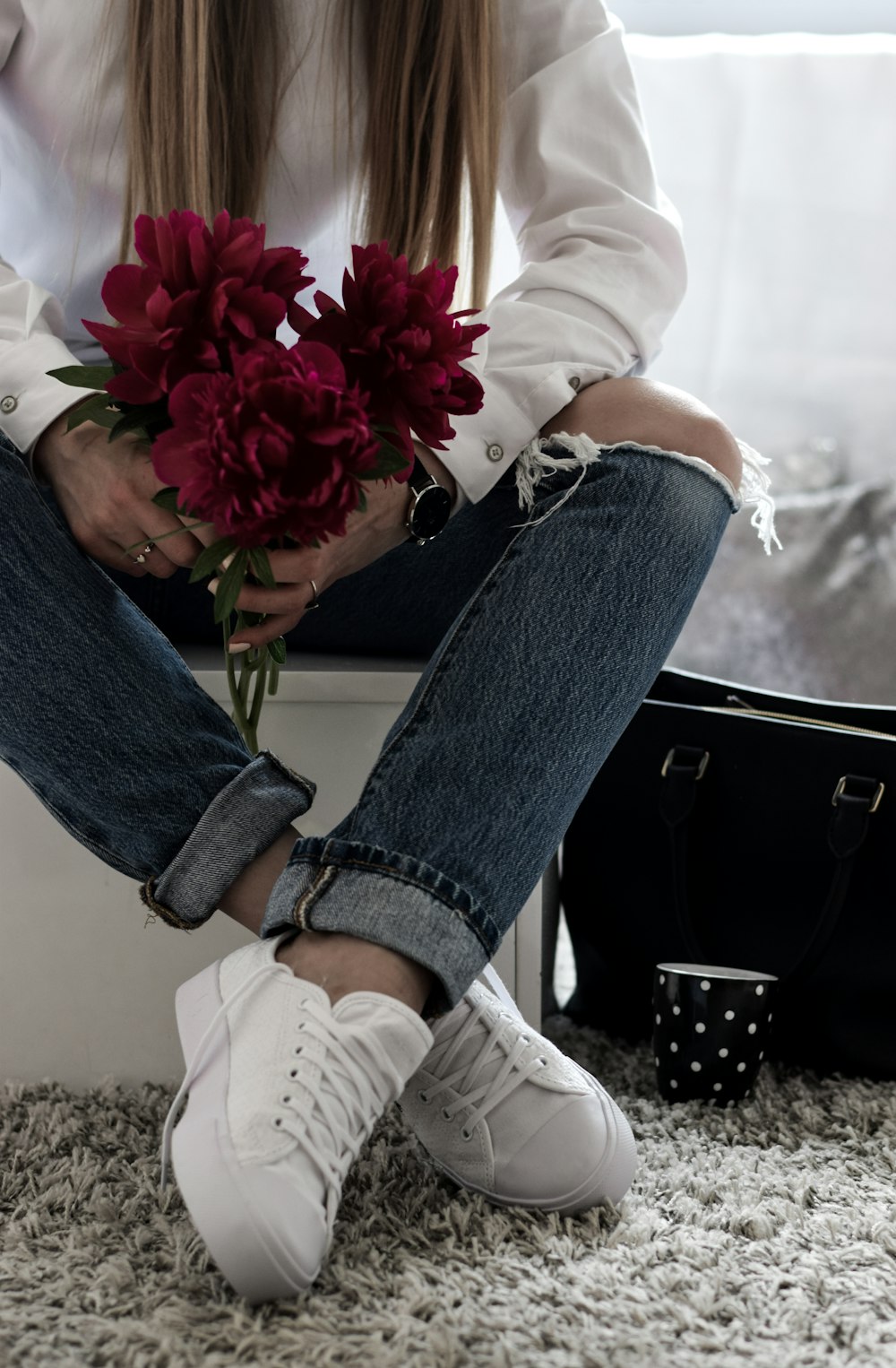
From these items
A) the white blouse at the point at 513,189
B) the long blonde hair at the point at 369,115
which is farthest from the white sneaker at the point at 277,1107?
the long blonde hair at the point at 369,115

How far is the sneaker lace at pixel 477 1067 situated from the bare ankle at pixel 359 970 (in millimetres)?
71

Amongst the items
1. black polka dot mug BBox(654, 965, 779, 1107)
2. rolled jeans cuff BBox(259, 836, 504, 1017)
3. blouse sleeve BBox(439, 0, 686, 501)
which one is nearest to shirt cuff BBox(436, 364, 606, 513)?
blouse sleeve BBox(439, 0, 686, 501)

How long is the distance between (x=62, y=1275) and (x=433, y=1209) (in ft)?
0.66

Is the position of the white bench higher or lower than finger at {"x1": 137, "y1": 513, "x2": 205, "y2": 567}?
lower

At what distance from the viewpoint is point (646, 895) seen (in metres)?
1.01

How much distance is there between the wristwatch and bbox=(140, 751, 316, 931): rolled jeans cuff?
19 centimetres

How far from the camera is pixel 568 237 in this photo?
36.4 inches

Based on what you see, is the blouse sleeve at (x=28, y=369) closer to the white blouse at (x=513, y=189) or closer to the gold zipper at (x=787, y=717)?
the white blouse at (x=513, y=189)

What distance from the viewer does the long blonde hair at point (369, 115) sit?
86 cm

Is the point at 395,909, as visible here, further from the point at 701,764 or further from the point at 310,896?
the point at 701,764

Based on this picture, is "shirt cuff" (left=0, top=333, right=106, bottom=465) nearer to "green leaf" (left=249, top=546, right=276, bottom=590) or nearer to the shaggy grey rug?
"green leaf" (left=249, top=546, right=276, bottom=590)

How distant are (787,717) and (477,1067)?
45 centimetres

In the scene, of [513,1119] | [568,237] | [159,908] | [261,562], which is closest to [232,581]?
[261,562]

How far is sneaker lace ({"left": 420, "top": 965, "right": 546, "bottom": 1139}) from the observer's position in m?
0.68
